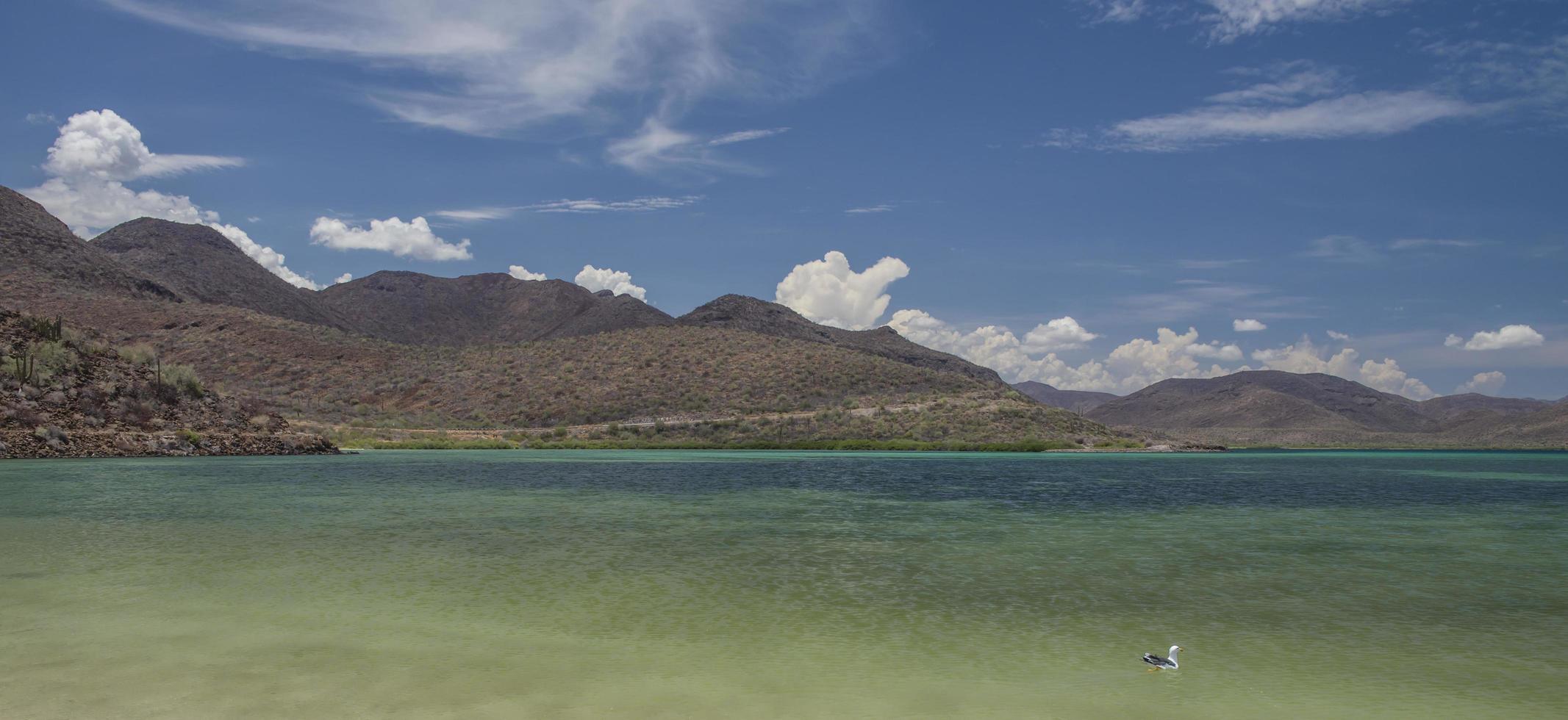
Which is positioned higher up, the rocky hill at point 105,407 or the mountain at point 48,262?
the mountain at point 48,262

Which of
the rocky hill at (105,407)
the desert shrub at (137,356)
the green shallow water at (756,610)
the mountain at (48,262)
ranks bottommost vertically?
the green shallow water at (756,610)

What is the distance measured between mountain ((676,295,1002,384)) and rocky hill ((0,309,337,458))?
66.2 metres

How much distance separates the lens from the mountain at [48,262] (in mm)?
80625

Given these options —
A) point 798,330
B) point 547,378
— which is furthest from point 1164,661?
point 798,330

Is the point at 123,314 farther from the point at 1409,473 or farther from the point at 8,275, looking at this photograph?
the point at 1409,473

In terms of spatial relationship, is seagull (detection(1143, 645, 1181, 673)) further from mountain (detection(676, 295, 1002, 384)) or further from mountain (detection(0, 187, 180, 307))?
mountain (detection(676, 295, 1002, 384))

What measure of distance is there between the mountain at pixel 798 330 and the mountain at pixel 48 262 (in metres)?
61.0

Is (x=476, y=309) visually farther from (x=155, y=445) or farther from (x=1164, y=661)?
(x=1164, y=661)

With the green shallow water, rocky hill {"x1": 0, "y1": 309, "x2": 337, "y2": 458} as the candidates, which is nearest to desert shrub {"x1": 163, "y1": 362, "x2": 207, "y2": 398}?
rocky hill {"x1": 0, "y1": 309, "x2": 337, "y2": 458}

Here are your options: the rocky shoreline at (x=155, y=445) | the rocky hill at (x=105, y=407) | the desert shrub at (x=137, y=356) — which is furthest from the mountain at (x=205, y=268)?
the rocky shoreline at (x=155, y=445)

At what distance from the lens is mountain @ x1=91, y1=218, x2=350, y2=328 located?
11850cm

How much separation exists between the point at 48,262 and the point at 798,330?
8839 cm

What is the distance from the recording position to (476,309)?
18438 centimetres

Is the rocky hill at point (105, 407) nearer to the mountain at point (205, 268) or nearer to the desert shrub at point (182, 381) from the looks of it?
the desert shrub at point (182, 381)
